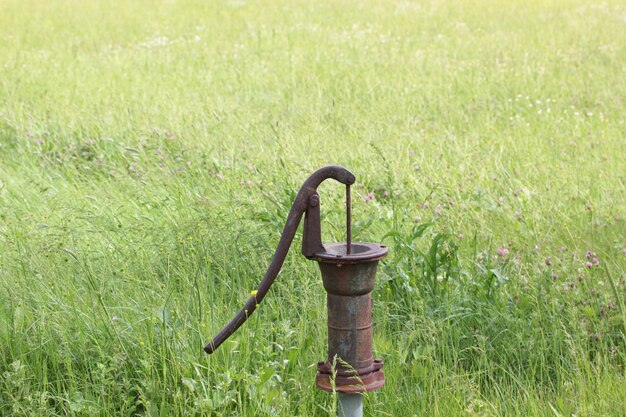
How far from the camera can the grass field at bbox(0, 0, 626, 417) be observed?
2730 mm

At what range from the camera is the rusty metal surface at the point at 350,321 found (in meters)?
2.11

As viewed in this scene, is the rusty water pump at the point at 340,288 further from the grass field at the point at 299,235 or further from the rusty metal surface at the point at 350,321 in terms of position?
the grass field at the point at 299,235

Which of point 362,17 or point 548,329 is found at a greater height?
point 362,17

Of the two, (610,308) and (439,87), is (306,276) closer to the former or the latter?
(610,308)

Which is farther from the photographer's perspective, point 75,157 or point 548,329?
point 75,157

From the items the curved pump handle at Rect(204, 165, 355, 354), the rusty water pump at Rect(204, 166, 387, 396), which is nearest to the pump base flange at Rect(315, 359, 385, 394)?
the rusty water pump at Rect(204, 166, 387, 396)

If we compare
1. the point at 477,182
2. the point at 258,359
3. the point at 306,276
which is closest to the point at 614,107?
the point at 477,182

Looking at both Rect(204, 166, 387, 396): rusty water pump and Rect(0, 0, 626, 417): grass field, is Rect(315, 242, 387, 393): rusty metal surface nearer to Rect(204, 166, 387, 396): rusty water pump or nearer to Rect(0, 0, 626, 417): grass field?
Rect(204, 166, 387, 396): rusty water pump

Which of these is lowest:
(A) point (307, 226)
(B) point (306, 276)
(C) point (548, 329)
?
(C) point (548, 329)

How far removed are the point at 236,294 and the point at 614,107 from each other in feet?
17.3

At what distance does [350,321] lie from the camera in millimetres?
2168

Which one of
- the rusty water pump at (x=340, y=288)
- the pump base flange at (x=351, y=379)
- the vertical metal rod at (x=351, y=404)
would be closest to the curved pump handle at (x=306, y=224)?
the rusty water pump at (x=340, y=288)

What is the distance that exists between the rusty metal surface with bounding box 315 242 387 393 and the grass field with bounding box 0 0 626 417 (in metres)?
0.11

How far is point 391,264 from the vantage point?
3.47 meters
